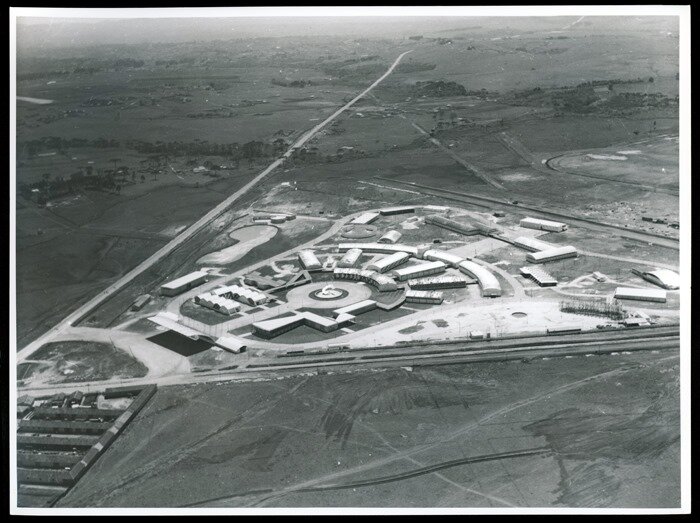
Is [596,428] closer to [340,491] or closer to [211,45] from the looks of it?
[340,491]

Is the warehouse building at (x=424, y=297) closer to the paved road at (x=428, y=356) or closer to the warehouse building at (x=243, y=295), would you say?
the paved road at (x=428, y=356)

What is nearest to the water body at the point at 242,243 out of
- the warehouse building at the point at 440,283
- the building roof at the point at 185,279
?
the building roof at the point at 185,279

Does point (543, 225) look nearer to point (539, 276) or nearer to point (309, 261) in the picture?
point (539, 276)

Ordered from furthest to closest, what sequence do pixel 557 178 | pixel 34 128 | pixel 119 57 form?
pixel 557 178
pixel 119 57
pixel 34 128

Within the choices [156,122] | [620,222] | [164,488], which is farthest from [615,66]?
[164,488]

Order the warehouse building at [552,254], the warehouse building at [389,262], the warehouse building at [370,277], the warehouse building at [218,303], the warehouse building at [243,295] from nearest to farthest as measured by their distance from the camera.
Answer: the warehouse building at [218,303] < the warehouse building at [243,295] < the warehouse building at [370,277] < the warehouse building at [389,262] < the warehouse building at [552,254]

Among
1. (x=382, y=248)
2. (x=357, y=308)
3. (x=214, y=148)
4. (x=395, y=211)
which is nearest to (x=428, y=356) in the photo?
(x=357, y=308)

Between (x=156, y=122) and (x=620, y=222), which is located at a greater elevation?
(x=156, y=122)
